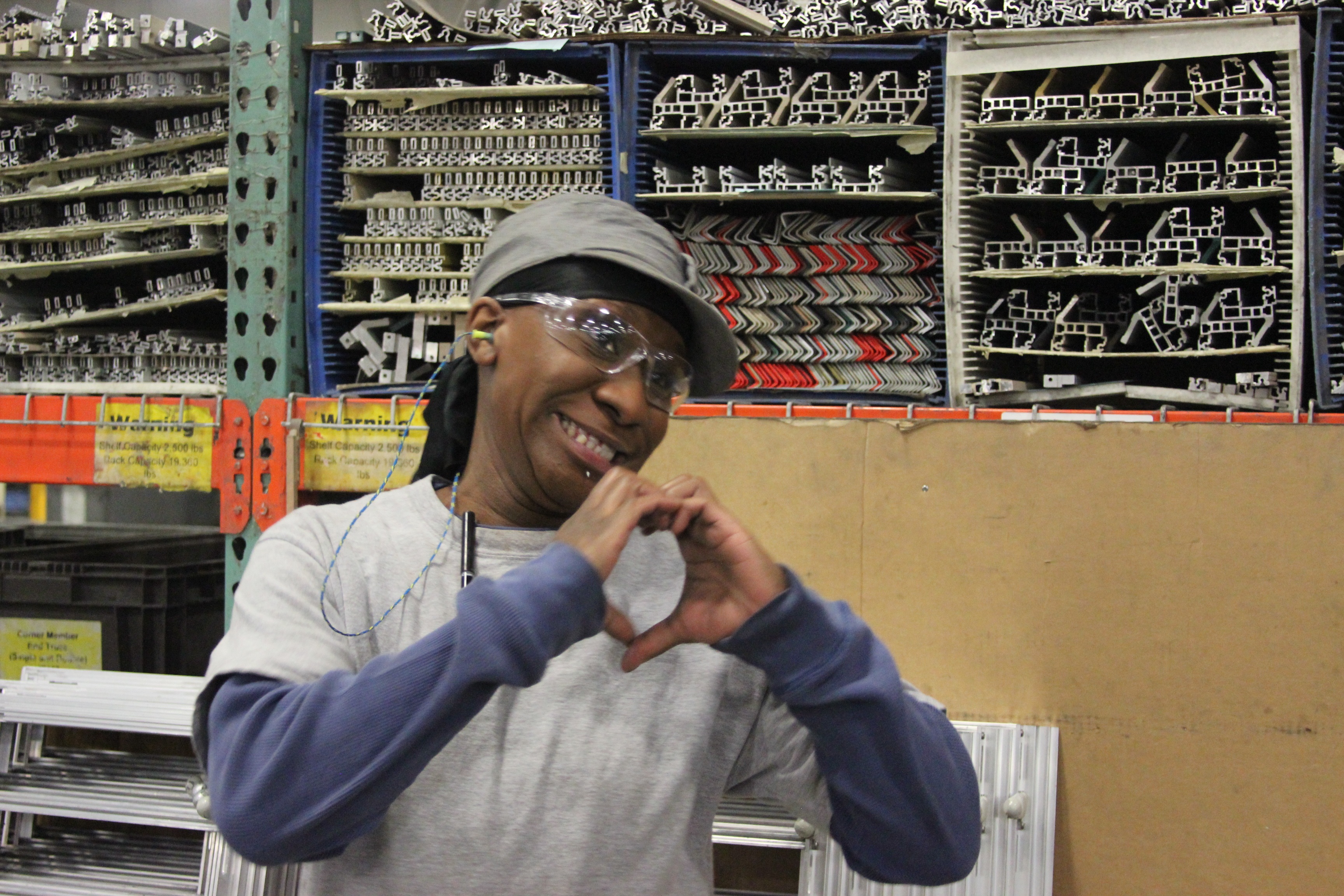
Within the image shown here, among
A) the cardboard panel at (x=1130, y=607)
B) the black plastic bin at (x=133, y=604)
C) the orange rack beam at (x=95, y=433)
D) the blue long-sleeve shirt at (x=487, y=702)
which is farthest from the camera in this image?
the black plastic bin at (x=133, y=604)

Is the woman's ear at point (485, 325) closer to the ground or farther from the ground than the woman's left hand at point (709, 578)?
farther from the ground

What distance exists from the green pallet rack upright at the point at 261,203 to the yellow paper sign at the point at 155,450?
0.37ft

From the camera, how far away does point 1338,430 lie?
1.87 metres

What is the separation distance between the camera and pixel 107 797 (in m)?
2.17

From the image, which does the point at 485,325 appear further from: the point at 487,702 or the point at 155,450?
the point at 155,450

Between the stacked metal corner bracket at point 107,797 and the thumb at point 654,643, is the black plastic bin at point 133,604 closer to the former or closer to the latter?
A: the stacked metal corner bracket at point 107,797

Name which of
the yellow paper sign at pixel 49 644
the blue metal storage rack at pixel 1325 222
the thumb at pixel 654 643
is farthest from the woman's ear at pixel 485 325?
the yellow paper sign at pixel 49 644

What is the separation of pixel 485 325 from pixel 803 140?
134 cm

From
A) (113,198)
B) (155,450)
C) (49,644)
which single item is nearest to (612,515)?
(155,450)

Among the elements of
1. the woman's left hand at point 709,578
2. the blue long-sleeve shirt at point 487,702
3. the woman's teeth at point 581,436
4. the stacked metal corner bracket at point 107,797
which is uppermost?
the woman's teeth at point 581,436

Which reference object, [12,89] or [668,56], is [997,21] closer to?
[668,56]

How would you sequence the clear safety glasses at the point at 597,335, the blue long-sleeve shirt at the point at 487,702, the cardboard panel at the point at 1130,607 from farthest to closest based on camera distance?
the cardboard panel at the point at 1130,607 → the clear safety glasses at the point at 597,335 → the blue long-sleeve shirt at the point at 487,702

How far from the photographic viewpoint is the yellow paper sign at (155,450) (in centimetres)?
228

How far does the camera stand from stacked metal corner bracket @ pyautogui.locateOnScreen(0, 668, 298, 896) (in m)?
2.09
